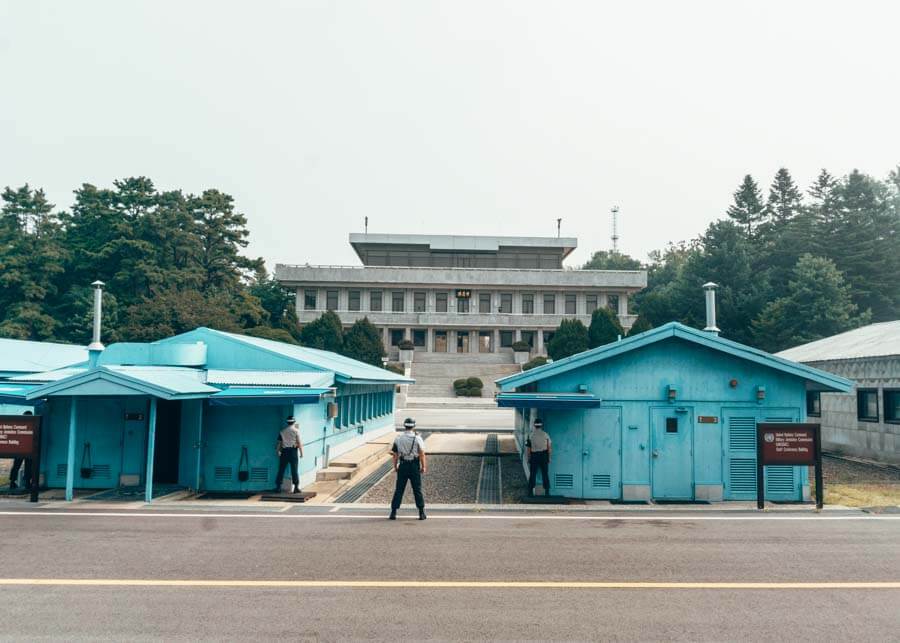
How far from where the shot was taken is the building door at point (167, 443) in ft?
57.3

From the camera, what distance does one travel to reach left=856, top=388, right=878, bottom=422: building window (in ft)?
82.6

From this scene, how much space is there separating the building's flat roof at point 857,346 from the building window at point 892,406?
1.35 metres

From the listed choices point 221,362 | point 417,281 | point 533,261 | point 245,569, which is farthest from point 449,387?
point 245,569

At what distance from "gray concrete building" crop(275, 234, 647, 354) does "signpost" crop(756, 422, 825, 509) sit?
58446 mm

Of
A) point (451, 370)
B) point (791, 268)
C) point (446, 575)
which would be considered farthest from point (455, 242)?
point (446, 575)

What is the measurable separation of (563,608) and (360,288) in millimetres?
67586

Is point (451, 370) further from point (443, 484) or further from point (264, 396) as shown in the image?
point (264, 396)

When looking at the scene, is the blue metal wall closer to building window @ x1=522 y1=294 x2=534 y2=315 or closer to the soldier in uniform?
the soldier in uniform

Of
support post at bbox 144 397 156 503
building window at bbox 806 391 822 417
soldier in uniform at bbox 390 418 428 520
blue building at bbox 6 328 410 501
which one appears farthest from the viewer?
building window at bbox 806 391 822 417

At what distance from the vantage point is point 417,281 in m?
73.9

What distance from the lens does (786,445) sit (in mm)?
15266

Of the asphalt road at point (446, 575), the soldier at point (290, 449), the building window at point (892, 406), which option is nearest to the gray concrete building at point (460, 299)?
the building window at point (892, 406)

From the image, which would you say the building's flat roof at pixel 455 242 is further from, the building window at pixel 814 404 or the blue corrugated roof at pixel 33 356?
the building window at pixel 814 404

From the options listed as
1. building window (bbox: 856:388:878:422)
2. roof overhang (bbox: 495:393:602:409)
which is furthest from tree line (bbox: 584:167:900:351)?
roof overhang (bbox: 495:393:602:409)
